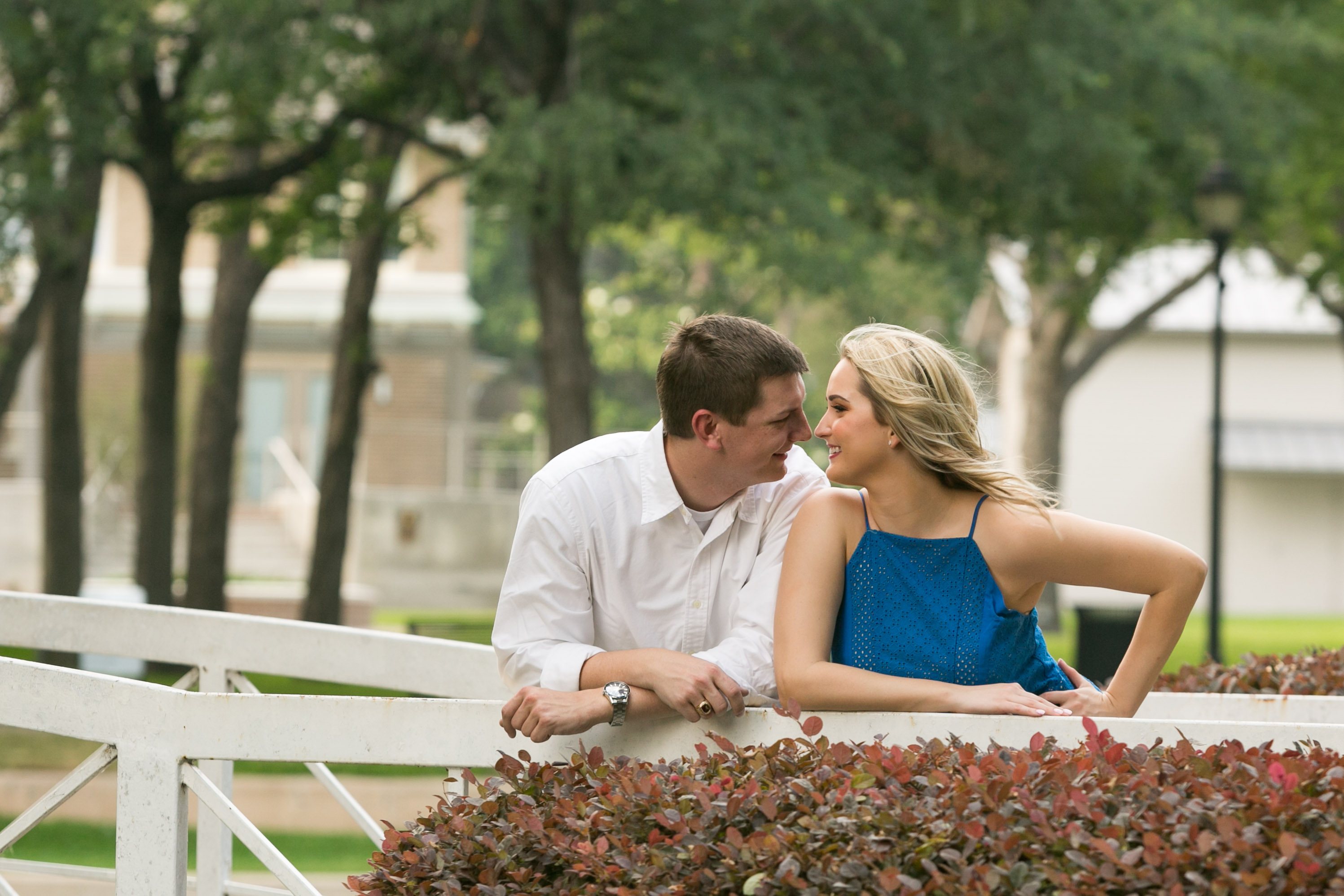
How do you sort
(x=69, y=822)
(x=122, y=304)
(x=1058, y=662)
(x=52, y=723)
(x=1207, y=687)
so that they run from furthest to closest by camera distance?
(x=122, y=304), (x=69, y=822), (x=1207, y=687), (x=1058, y=662), (x=52, y=723)

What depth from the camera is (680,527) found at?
3568 millimetres

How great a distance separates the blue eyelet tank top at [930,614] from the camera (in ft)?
10.8

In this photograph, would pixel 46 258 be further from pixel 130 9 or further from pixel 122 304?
pixel 122 304

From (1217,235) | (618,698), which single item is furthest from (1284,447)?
(618,698)

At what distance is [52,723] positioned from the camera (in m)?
3.03

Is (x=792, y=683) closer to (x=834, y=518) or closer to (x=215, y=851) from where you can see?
(x=834, y=518)

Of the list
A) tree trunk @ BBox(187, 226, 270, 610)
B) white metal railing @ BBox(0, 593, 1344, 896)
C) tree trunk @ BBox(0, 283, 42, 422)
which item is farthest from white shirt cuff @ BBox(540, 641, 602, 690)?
tree trunk @ BBox(0, 283, 42, 422)

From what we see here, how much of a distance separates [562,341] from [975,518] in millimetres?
8177

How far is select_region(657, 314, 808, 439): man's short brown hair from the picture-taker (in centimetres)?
345

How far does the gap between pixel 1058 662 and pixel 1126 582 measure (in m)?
0.45

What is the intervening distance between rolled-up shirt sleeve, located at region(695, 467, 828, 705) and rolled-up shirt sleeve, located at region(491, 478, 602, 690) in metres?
0.32

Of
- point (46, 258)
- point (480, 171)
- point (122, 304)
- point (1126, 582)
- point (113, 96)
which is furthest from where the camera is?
point (122, 304)

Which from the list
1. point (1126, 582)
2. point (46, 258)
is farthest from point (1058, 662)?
point (46, 258)

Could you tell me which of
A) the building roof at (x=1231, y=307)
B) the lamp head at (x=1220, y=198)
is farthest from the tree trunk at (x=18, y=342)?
the building roof at (x=1231, y=307)
